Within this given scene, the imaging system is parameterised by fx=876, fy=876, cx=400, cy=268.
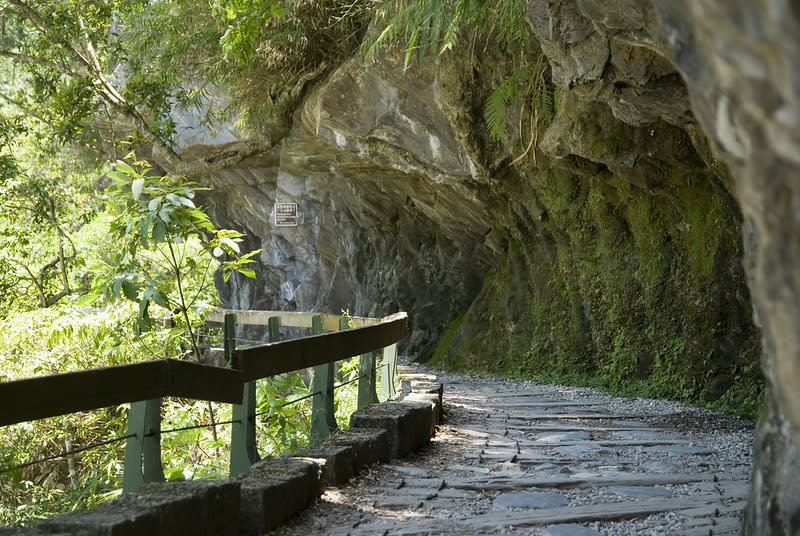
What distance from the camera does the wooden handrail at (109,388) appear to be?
9.59ft

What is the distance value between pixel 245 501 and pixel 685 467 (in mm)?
2910

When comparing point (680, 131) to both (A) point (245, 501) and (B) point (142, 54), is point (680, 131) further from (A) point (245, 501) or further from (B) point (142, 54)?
(B) point (142, 54)

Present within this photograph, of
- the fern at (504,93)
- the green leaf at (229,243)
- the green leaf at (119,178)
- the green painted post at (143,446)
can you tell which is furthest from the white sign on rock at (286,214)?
the green painted post at (143,446)

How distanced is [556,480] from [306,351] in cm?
158

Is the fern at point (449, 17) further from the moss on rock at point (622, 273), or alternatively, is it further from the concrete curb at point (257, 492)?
the concrete curb at point (257, 492)

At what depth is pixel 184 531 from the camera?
3.21 m

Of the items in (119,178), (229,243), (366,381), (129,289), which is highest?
(119,178)

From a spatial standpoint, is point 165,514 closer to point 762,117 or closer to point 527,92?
point 762,117

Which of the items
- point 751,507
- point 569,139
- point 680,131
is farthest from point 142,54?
point 751,507

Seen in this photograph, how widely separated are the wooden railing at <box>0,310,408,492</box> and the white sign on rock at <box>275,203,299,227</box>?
41.2 ft

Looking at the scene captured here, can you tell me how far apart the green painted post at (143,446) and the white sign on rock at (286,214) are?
48.6 feet

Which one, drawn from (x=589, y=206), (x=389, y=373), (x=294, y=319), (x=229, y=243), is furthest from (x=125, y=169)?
(x=589, y=206)

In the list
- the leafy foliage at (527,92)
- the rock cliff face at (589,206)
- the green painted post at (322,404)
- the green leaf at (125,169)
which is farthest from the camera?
the leafy foliage at (527,92)

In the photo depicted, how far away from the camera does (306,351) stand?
4.92 metres
